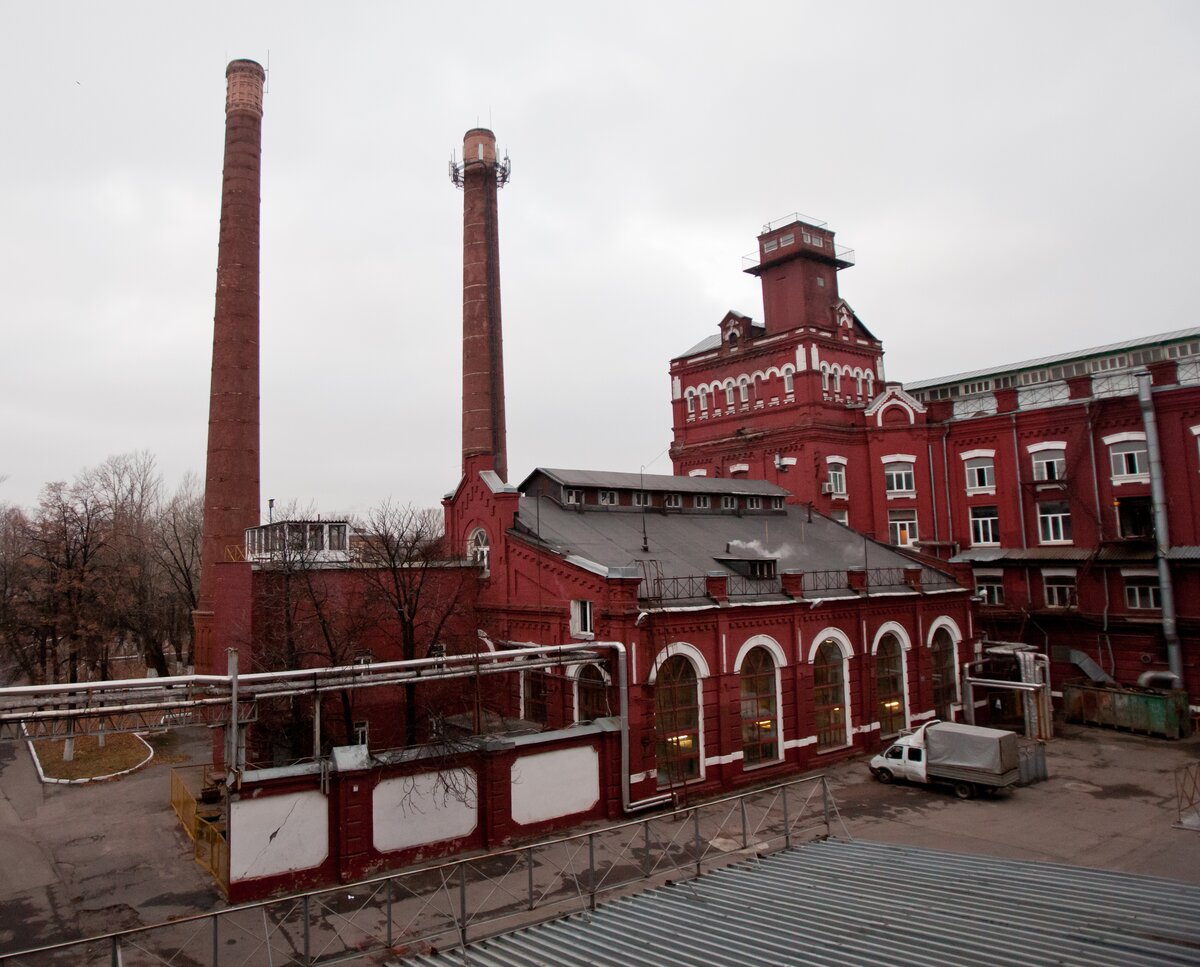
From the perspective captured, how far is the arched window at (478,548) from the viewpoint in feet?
93.1

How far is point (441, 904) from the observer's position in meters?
15.8

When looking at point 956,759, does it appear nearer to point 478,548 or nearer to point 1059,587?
point 1059,587

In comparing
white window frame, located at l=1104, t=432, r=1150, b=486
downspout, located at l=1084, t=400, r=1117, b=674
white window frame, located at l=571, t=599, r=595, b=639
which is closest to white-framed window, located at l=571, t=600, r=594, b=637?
white window frame, located at l=571, t=599, r=595, b=639

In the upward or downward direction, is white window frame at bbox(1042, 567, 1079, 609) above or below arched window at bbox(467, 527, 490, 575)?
below

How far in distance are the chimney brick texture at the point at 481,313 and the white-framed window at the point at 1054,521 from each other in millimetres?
25938

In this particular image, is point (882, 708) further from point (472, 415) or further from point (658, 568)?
point (472, 415)

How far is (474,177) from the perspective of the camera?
44656mm

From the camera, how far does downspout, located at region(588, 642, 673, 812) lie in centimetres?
2098

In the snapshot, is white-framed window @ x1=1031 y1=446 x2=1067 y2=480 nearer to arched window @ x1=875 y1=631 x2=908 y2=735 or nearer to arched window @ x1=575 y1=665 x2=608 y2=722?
arched window @ x1=875 y1=631 x2=908 y2=735

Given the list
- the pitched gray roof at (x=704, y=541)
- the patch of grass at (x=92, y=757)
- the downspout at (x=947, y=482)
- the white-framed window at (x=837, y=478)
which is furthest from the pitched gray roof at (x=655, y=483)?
the patch of grass at (x=92, y=757)

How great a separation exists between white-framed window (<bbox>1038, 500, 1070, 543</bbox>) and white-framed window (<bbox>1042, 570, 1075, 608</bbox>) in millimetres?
1458

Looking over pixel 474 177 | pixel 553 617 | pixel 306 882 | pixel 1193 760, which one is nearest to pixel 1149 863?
pixel 1193 760

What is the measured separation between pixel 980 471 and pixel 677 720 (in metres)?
22.1

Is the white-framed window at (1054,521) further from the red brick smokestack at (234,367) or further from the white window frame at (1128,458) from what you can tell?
the red brick smokestack at (234,367)
